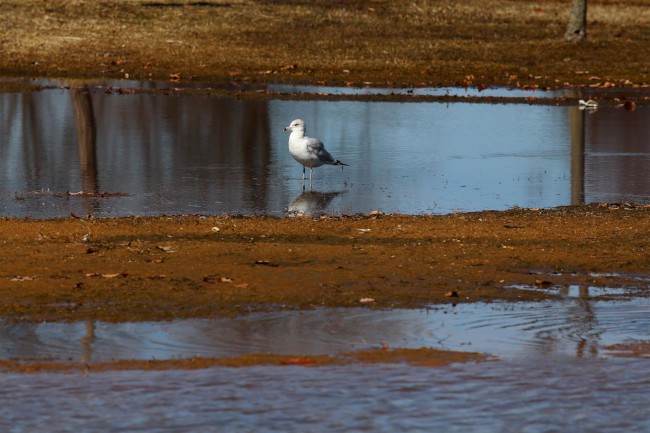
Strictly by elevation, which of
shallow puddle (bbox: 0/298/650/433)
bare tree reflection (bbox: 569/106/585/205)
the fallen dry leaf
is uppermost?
bare tree reflection (bbox: 569/106/585/205)

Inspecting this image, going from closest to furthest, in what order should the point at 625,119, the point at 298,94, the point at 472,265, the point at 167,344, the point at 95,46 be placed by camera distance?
the point at 167,344 → the point at 472,265 → the point at 625,119 → the point at 298,94 → the point at 95,46

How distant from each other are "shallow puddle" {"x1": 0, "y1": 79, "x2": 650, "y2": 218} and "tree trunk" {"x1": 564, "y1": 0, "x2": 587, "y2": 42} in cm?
1122

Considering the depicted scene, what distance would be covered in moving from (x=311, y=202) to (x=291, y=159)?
3689 mm

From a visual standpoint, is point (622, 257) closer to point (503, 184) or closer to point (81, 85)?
point (503, 184)

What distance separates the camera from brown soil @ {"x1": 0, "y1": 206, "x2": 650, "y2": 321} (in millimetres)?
10094

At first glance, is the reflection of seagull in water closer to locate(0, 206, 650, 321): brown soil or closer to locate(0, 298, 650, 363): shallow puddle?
locate(0, 206, 650, 321): brown soil

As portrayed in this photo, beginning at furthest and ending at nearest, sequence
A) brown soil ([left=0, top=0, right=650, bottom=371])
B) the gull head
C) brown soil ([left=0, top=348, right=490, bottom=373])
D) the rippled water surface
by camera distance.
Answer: the gull head
brown soil ([left=0, top=0, right=650, bottom=371])
brown soil ([left=0, top=348, right=490, bottom=373])
the rippled water surface

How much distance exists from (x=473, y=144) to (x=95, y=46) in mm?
17540

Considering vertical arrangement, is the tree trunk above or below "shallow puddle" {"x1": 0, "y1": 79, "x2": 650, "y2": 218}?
above

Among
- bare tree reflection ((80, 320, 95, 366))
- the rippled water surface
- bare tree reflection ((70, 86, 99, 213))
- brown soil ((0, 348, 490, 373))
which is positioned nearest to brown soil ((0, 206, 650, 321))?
bare tree reflection ((80, 320, 95, 366))

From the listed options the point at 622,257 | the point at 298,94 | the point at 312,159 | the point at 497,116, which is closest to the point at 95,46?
the point at 298,94

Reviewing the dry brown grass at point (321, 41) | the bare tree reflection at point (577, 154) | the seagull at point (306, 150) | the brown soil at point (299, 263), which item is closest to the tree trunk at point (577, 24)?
the dry brown grass at point (321, 41)

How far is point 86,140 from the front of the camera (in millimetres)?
20625

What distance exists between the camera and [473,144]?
21219mm
